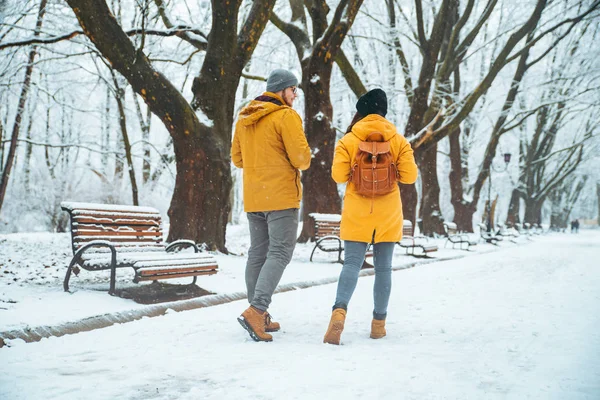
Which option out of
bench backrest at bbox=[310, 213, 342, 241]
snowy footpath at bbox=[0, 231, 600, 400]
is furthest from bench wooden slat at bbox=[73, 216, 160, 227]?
bench backrest at bbox=[310, 213, 342, 241]

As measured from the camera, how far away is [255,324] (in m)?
3.36

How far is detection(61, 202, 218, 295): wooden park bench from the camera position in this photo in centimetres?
469

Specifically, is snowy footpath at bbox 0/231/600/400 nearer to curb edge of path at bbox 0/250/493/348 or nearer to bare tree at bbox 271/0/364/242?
curb edge of path at bbox 0/250/493/348

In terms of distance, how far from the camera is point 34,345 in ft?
10.6

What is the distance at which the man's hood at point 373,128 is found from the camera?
3586 millimetres

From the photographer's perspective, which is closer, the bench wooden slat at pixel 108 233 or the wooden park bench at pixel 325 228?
the bench wooden slat at pixel 108 233

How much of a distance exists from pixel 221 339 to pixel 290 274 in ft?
12.0

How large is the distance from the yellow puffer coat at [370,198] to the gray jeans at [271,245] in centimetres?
41

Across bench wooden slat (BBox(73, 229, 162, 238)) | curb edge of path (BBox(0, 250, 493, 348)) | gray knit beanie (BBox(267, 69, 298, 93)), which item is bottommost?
curb edge of path (BBox(0, 250, 493, 348))

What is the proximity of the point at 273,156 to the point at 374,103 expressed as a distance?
2.84 ft

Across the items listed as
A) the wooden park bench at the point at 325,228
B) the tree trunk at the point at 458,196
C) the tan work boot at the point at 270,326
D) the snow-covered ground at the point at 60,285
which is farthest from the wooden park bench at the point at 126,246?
the tree trunk at the point at 458,196

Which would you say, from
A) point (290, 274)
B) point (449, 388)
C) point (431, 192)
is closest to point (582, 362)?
point (449, 388)

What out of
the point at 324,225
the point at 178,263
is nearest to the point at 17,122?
the point at 324,225

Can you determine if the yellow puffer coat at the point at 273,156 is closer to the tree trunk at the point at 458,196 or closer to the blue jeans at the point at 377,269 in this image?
the blue jeans at the point at 377,269
